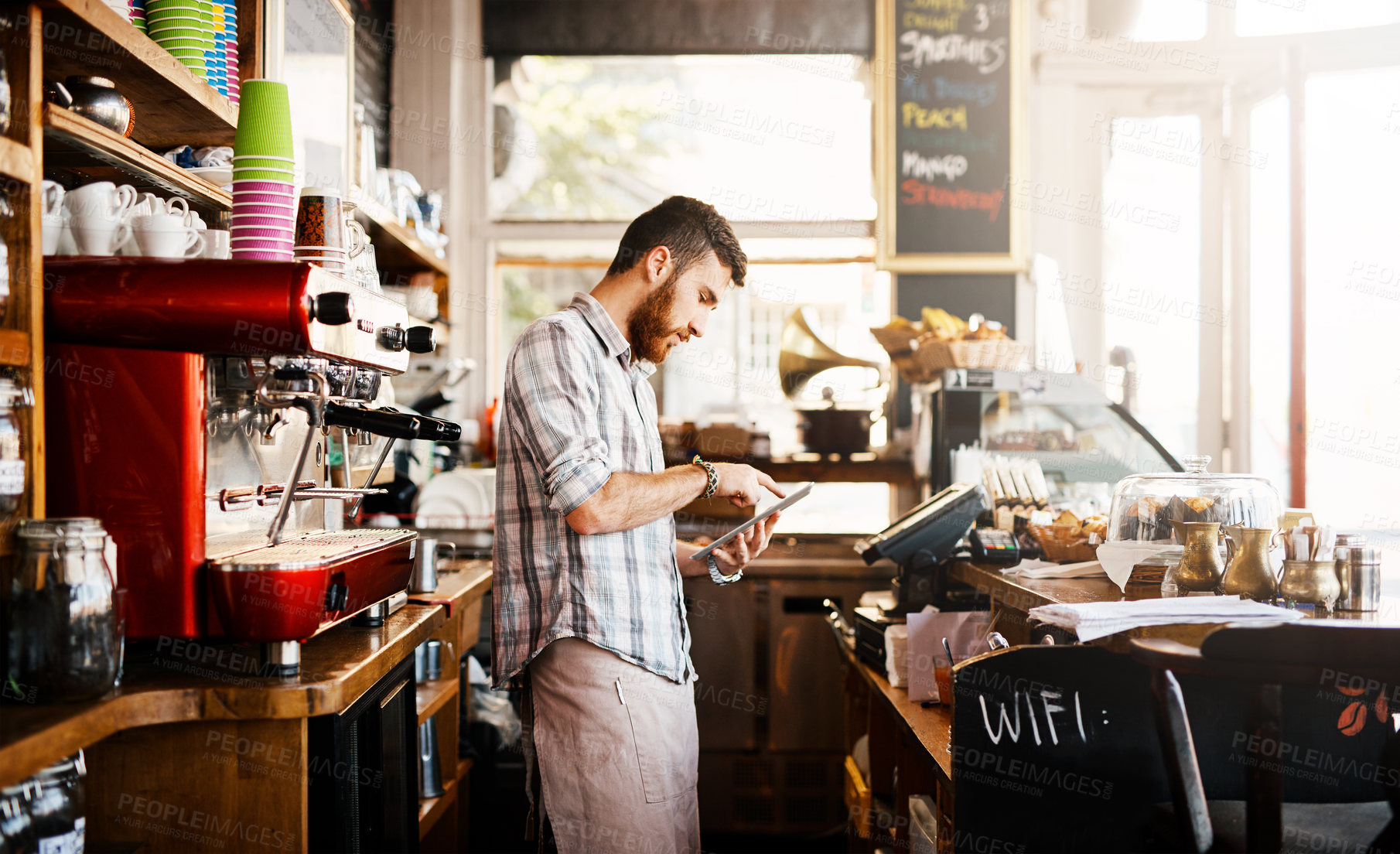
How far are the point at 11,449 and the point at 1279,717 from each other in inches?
65.9

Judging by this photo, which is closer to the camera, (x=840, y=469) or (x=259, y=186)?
(x=259, y=186)

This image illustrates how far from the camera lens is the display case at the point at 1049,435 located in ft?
9.50

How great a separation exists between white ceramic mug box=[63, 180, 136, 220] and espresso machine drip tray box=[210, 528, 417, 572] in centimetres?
54

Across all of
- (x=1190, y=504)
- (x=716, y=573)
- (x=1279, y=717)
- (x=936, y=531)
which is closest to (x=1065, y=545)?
(x=936, y=531)

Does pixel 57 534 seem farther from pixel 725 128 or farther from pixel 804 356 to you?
pixel 725 128

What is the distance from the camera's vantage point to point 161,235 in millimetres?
1525

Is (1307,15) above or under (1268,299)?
above

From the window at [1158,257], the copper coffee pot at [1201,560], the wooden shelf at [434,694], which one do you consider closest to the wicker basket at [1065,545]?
the copper coffee pot at [1201,560]

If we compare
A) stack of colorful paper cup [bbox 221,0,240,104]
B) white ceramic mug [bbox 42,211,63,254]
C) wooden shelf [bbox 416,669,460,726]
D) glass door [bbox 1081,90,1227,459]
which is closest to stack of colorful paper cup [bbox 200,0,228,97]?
stack of colorful paper cup [bbox 221,0,240,104]

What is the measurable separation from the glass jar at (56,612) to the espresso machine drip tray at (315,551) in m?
0.16

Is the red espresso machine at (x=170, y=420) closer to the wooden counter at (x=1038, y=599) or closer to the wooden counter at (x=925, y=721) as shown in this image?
the wooden counter at (x=925, y=721)

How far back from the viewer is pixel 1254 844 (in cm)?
135

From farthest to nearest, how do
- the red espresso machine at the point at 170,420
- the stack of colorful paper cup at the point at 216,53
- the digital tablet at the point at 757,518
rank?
the stack of colorful paper cup at the point at 216,53, the digital tablet at the point at 757,518, the red espresso machine at the point at 170,420

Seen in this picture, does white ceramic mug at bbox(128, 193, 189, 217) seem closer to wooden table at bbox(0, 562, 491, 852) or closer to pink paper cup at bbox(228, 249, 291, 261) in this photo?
pink paper cup at bbox(228, 249, 291, 261)
